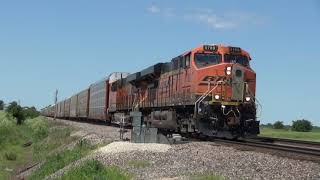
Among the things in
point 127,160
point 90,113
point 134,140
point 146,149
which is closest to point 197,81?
point 134,140

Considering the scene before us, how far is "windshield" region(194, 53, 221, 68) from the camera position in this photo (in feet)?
75.3

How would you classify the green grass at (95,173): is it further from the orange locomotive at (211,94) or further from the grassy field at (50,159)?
the orange locomotive at (211,94)

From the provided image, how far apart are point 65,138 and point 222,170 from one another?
22268 mm

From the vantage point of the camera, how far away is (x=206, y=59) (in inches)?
908

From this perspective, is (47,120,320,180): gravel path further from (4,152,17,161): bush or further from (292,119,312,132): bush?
(292,119,312,132): bush

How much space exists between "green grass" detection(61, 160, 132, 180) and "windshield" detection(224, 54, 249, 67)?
10.0m

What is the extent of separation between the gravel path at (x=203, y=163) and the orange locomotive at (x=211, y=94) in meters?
3.20

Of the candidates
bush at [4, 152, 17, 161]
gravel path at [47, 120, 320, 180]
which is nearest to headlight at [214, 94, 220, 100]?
gravel path at [47, 120, 320, 180]

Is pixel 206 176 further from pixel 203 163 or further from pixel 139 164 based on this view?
pixel 139 164

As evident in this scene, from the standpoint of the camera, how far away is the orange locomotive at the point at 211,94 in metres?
21.4

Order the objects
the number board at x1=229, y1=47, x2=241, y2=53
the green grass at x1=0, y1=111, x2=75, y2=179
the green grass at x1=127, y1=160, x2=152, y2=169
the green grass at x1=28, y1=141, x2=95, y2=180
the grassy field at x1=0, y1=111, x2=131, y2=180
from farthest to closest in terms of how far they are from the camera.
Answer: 1. the green grass at x1=0, y1=111, x2=75, y2=179
2. the number board at x1=229, y1=47, x2=241, y2=53
3. the green grass at x1=28, y1=141, x2=95, y2=180
4. the green grass at x1=127, y1=160, x2=152, y2=169
5. the grassy field at x1=0, y1=111, x2=131, y2=180

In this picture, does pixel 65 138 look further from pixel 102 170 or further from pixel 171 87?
pixel 102 170

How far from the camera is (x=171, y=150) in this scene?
17.7 metres

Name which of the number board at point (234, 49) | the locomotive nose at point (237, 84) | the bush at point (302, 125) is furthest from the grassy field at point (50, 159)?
the bush at point (302, 125)
